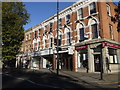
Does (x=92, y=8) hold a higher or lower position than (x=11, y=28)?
higher

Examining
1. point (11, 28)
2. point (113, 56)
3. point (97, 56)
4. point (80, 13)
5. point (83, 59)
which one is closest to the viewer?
point (97, 56)

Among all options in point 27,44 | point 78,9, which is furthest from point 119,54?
point 27,44

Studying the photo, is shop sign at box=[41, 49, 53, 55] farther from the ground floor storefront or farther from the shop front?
the shop front

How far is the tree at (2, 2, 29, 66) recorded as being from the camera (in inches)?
757

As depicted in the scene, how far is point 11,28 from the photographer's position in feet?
64.0

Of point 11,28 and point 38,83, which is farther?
point 11,28

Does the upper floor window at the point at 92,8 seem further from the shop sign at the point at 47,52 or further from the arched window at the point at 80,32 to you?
the shop sign at the point at 47,52

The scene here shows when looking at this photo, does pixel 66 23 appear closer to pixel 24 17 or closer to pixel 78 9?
pixel 78 9

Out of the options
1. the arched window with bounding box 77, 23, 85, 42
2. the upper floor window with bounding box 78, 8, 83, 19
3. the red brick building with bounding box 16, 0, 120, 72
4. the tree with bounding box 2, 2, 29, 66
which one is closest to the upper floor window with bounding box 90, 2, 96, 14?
the red brick building with bounding box 16, 0, 120, 72

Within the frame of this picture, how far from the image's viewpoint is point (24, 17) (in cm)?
2195

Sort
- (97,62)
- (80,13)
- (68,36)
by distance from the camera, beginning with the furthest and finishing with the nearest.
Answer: (68,36) < (80,13) < (97,62)

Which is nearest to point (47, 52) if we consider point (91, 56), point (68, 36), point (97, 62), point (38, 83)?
point (68, 36)

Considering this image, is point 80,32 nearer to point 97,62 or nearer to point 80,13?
point 80,13

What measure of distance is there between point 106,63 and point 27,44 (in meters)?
21.5
